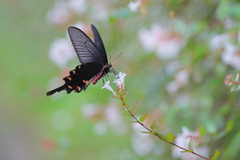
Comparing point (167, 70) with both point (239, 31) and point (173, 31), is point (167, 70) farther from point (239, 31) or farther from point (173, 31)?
point (239, 31)

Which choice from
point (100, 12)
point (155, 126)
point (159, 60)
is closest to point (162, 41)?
point (159, 60)

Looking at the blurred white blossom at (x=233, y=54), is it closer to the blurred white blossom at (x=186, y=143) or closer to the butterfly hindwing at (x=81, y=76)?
the blurred white blossom at (x=186, y=143)

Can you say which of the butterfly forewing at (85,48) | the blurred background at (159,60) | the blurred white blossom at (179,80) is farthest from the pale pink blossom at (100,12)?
the butterfly forewing at (85,48)

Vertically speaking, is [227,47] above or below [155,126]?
above

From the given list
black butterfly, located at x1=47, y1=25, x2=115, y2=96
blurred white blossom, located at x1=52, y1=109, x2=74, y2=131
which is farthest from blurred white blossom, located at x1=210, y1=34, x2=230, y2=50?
blurred white blossom, located at x1=52, y1=109, x2=74, y2=131

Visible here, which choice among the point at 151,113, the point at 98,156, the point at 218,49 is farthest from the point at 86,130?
the point at 218,49

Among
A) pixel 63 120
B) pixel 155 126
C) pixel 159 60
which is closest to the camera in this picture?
pixel 155 126

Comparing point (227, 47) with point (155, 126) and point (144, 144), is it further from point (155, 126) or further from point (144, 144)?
point (144, 144)
